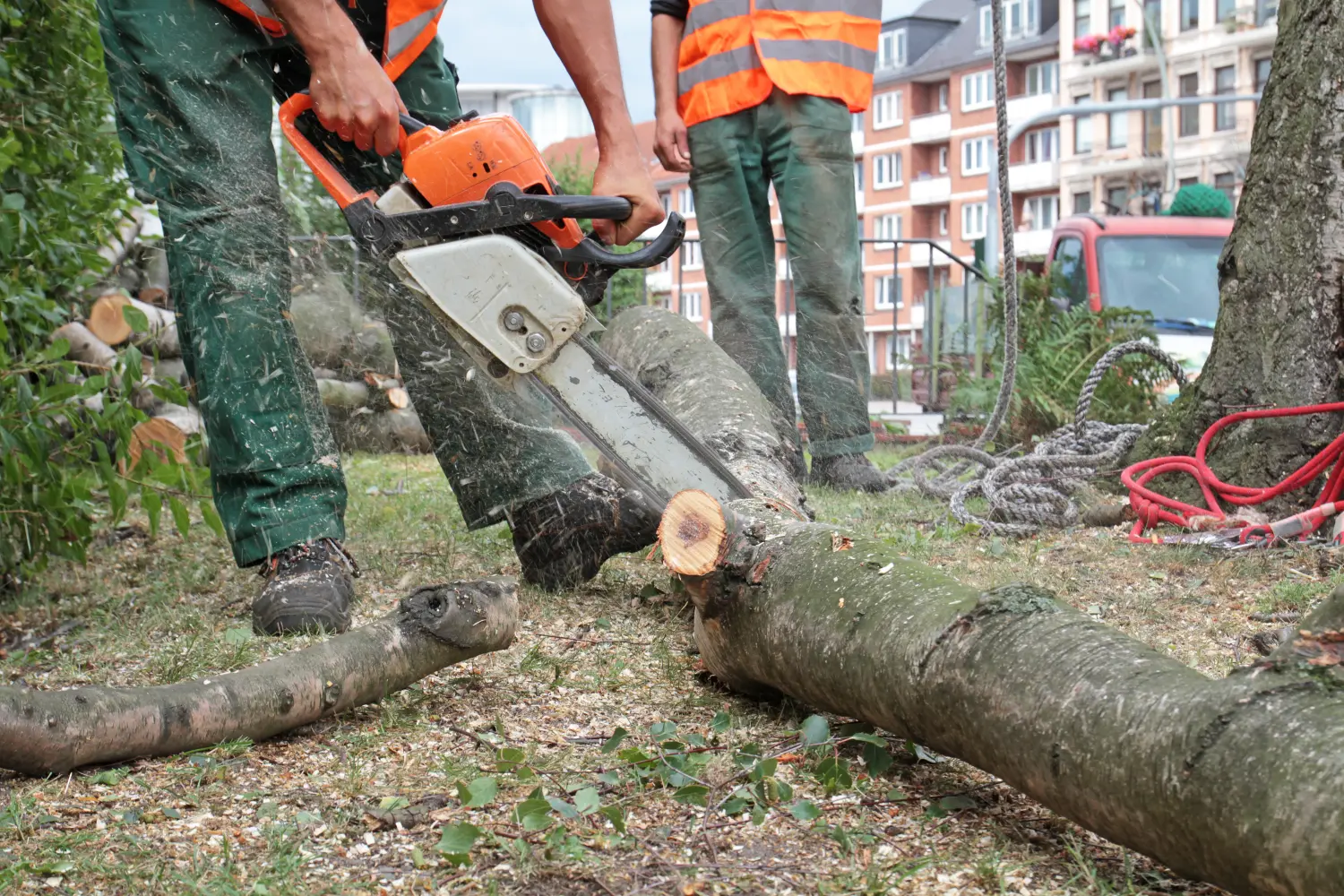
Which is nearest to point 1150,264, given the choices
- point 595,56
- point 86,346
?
point 86,346

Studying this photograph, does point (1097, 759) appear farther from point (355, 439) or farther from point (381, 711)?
point (355, 439)

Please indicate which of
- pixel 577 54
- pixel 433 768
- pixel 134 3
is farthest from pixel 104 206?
pixel 433 768

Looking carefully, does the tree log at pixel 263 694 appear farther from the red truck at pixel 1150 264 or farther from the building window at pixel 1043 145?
the building window at pixel 1043 145

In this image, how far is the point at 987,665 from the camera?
154 cm

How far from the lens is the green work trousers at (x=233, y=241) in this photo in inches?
108

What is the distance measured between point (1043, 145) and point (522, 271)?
5355cm

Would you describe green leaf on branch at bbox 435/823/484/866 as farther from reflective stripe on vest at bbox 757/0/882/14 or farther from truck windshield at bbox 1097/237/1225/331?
truck windshield at bbox 1097/237/1225/331

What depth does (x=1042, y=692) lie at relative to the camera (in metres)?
1.46

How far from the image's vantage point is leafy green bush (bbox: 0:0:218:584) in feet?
9.50

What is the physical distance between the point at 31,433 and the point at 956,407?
18.0 ft

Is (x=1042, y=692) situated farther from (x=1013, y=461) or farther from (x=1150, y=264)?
(x=1150, y=264)

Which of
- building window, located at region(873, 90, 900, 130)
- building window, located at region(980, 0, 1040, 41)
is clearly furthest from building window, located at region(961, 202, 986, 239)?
building window, located at region(980, 0, 1040, 41)

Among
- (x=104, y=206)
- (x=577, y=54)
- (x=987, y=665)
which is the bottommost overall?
(x=987, y=665)

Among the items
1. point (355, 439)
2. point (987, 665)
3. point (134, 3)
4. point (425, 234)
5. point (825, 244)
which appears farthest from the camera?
point (355, 439)
